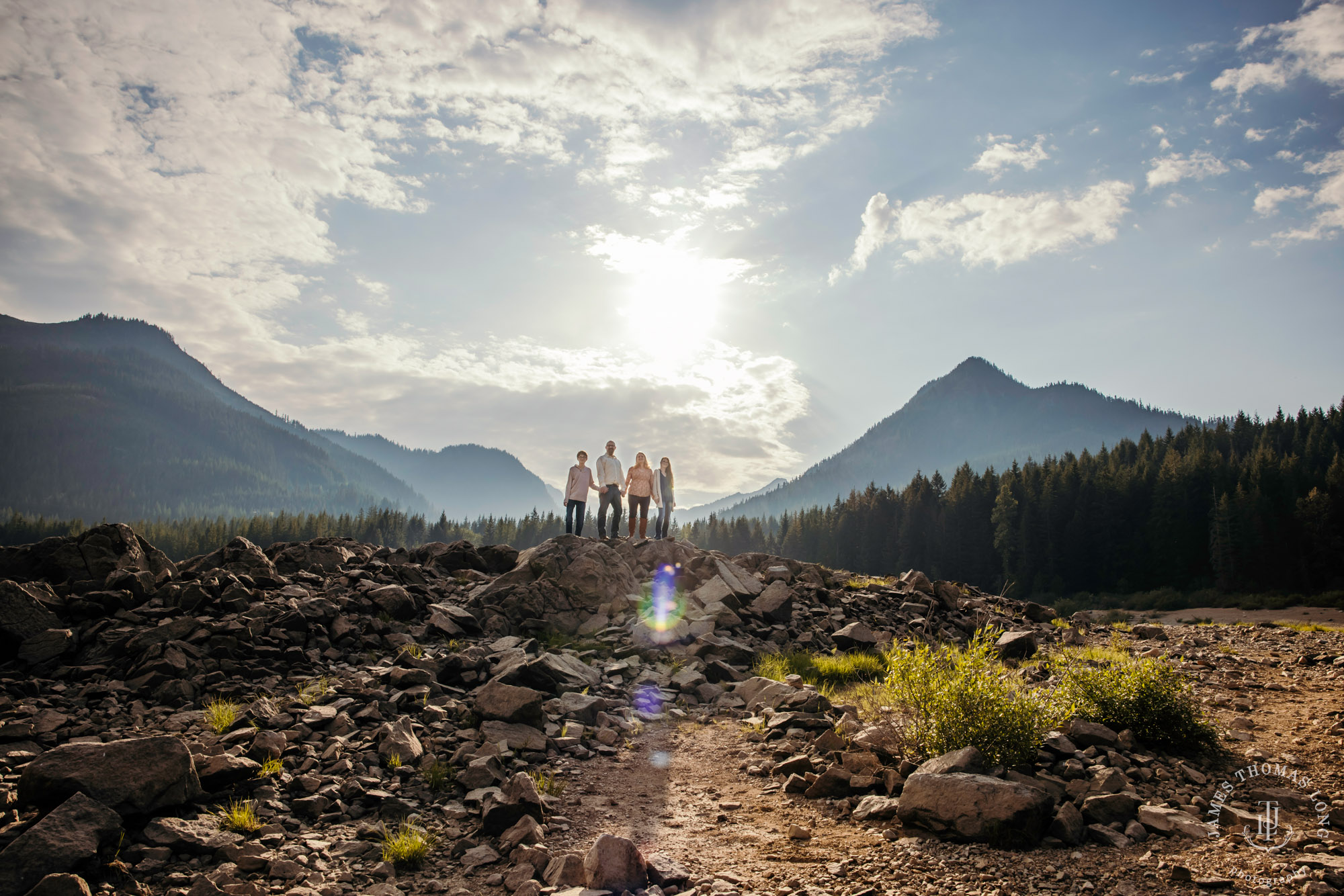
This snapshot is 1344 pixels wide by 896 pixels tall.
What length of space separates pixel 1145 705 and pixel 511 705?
912cm

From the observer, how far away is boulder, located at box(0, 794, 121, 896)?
520 centimetres

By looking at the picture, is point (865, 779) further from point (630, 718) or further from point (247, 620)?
point (247, 620)

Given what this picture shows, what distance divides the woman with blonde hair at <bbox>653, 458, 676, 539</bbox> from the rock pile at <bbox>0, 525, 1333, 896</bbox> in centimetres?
365

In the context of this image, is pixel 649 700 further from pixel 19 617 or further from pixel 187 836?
pixel 19 617

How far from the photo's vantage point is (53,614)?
11102 millimetres

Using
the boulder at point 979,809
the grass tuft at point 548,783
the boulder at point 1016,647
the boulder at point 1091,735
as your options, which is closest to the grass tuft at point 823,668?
the boulder at point 1016,647

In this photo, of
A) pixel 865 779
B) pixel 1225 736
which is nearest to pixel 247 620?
pixel 865 779

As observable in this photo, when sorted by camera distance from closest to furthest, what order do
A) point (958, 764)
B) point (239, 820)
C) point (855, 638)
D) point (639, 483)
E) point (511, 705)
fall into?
point (239, 820)
point (958, 764)
point (511, 705)
point (855, 638)
point (639, 483)

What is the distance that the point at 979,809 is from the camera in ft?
20.0

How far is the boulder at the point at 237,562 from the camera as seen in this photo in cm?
1545

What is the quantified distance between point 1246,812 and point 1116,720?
2.15 meters

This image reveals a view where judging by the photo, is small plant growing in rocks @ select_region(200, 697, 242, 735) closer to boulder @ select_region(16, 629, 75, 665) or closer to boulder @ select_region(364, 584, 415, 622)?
boulder @ select_region(16, 629, 75, 665)

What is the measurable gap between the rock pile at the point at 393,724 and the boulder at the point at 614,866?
2 centimetres

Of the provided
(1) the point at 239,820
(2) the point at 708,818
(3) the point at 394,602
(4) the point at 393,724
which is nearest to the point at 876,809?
(2) the point at 708,818
